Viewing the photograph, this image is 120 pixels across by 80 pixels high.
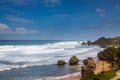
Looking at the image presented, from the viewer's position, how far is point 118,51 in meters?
38.6

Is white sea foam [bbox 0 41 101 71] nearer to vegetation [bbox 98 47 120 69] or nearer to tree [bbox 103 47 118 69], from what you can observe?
vegetation [bbox 98 47 120 69]

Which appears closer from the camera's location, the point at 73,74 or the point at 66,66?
the point at 73,74

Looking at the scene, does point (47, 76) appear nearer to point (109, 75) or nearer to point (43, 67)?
point (43, 67)

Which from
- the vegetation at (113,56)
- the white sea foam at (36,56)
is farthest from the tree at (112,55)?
the white sea foam at (36,56)

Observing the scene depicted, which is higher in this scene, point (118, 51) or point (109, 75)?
point (118, 51)

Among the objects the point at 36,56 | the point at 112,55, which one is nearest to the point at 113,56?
the point at 112,55

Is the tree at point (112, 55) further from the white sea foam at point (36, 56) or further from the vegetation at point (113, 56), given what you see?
the white sea foam at point (36, 56)

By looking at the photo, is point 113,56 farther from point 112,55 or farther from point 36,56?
point 36,56

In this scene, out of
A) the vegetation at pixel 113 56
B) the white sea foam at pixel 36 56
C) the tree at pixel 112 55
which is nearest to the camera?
the vegetation at pixel 113 56

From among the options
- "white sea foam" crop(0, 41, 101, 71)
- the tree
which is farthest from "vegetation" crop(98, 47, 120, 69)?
"white sea foam" crop(0, 41, 101, 71)

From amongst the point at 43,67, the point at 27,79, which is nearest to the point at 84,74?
the point at 27,79

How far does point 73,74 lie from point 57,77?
10.8ft

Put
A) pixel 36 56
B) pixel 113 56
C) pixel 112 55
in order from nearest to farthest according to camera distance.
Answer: pixel 113 56 < pixel 112 55 < pixel 36 56

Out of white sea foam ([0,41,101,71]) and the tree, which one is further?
white sea foam ([0,41,101,71])
